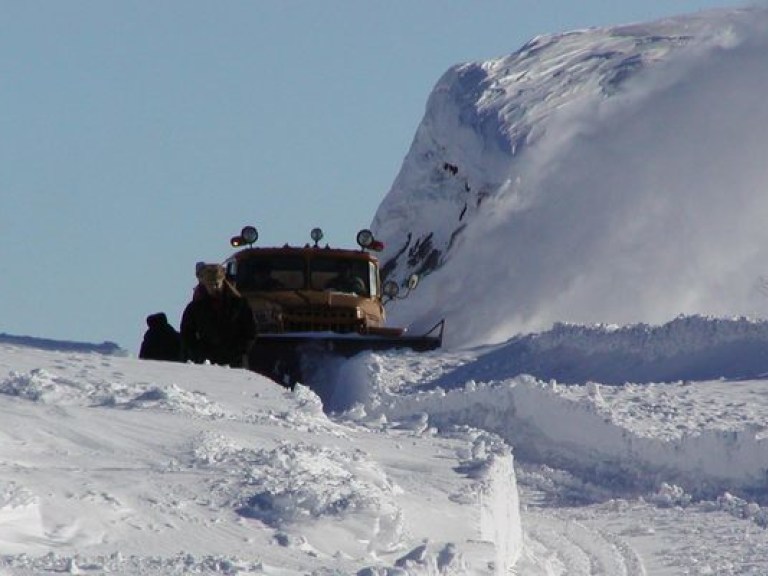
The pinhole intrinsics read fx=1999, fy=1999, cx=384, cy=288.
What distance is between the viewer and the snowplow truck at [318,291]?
17375 millimetres

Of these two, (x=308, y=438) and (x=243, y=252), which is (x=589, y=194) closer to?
(x=243, y=252)

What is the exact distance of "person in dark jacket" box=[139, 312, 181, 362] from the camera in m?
13.1

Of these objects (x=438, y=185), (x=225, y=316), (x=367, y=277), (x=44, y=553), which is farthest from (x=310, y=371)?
(x=438, y=185)

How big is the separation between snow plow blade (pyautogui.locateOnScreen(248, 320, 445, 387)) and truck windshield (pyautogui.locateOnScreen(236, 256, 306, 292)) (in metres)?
1.34

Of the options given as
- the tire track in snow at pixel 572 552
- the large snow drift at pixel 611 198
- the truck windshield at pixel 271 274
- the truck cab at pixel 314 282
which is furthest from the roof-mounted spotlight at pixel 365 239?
the tire track in snow at pixel 572 552

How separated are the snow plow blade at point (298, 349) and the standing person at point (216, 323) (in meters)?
3.92

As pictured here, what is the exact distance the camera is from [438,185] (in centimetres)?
3456

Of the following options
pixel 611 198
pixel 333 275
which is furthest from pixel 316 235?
pixel 611 198

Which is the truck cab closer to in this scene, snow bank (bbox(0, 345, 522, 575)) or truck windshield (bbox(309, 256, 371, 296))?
truck windshield (bbox(309, 256, 371, 296))

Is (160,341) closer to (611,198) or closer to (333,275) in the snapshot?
(333,275)

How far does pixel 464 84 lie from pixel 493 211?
7.68 meters

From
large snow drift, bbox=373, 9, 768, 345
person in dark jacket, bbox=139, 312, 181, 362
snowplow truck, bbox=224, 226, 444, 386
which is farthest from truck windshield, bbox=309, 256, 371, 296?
large snow drift, bbox=373, 9, 768, 345

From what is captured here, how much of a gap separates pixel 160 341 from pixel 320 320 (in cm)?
454

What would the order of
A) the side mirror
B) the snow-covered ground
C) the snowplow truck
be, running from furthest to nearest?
the snowplow truck → the side mirror → the snow-covered ground
